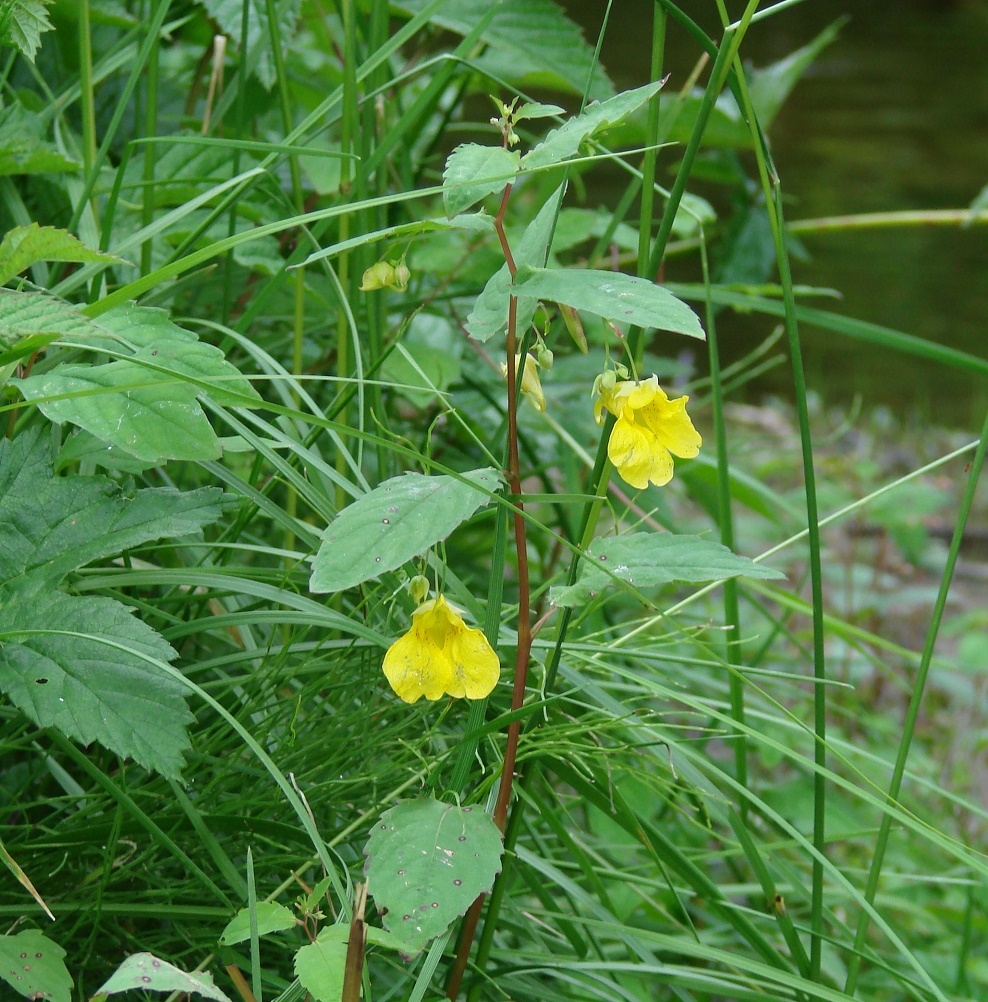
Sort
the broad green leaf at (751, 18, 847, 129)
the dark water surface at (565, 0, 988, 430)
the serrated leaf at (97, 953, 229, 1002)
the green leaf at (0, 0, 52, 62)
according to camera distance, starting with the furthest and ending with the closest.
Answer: the dark water surface at (565, 0, 988, 430) < the broad green leaf at (751, 18, 847, 129) < the green leaf at (0, 0, 52, 62) < the serrated leaf at (97, 953, 229, 1002)

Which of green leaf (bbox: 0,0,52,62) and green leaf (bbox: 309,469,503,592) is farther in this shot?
green leaf (bbox: 0,0,52,62)

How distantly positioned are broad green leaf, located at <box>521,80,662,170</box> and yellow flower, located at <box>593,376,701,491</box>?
12cm

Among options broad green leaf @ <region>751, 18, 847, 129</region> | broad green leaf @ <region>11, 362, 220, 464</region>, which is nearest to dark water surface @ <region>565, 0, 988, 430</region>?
broad green leaf @ <region>751, 18, 847, 129</region>

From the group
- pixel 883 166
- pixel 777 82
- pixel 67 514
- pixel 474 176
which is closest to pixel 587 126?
pixel 474 176

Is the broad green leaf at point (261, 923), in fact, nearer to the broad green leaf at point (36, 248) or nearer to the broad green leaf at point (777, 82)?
the broad green leaf at point (36, 248)

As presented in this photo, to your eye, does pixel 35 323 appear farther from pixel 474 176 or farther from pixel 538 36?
pixel 538 36

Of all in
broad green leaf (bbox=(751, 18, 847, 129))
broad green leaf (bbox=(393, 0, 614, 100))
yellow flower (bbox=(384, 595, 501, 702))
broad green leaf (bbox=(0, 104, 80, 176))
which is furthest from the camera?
broad green leaf (bbox=(751, 18, 847, 129))

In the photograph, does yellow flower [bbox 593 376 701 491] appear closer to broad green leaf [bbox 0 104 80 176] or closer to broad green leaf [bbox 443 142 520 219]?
broad green leaf [bbox 443 142 520 219]

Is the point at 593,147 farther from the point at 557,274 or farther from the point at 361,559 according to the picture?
the point at 361,559

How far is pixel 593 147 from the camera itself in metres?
0.58

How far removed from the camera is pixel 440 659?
0.54m

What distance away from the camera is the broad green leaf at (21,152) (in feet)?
2.56

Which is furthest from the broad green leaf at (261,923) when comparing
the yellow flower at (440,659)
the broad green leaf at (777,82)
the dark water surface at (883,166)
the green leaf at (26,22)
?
the dark water surface at (883,166)

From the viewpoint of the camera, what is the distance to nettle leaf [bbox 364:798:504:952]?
A: 1.61 feet
